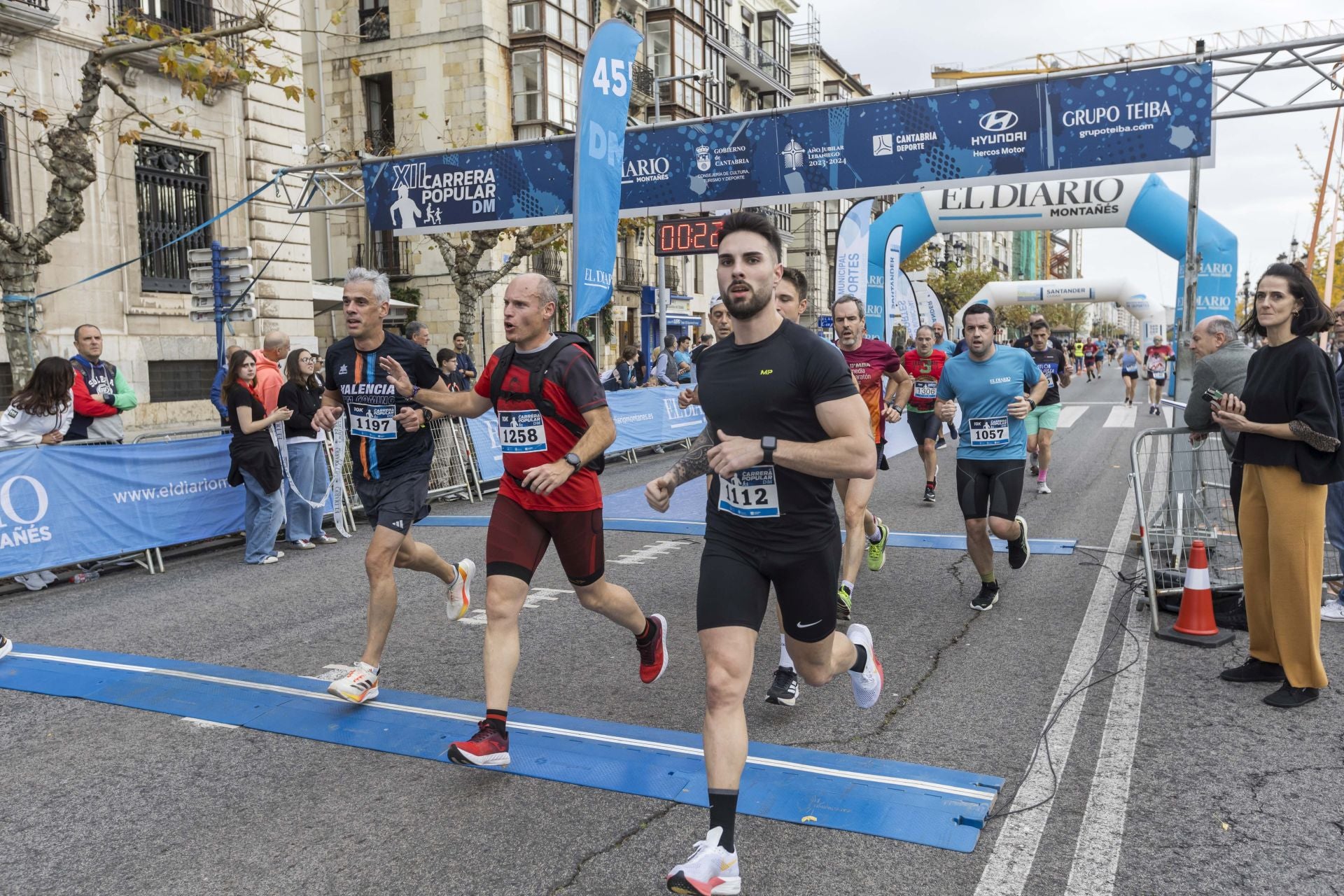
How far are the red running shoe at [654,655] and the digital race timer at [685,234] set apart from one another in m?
12.6

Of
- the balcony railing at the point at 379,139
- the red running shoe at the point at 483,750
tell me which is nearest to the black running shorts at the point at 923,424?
the red running shoe at the point at 483,750

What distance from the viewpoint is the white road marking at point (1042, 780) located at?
3.12 metres

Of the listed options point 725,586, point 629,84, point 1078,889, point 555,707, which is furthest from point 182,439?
point 1078,889

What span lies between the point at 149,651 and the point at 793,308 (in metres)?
4.06

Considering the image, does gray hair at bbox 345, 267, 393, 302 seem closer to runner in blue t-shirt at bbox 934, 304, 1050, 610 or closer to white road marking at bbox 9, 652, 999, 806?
white road marking at bbox 9, 652, 999, 806

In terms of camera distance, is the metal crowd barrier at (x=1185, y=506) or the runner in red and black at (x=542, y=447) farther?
the metal crowd barrier at (x=1185, y=506)

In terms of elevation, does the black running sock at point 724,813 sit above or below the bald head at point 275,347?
below

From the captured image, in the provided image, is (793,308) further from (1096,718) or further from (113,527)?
(113,527)

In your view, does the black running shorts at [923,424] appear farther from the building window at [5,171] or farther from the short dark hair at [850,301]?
the building window at [5,171]

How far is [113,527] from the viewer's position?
8.36 metres

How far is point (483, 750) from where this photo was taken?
387cm

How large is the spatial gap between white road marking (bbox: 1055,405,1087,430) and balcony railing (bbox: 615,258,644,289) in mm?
16271

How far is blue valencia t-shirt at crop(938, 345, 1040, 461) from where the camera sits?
6449 millimetres

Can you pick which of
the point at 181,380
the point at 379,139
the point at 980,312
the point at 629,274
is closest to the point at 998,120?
the point at 980,312
